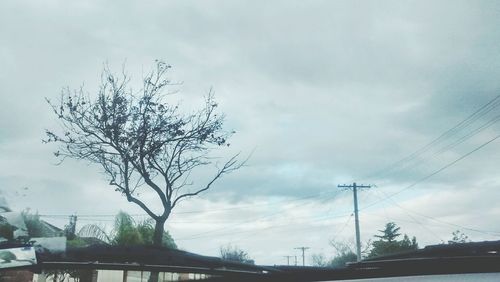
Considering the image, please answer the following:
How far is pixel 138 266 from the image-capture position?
2971 millimetres

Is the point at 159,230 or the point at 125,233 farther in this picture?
the point at 159,230

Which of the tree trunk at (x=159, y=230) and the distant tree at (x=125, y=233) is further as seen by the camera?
the tree trunk at (x=159, y=230)

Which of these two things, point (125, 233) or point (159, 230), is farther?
point (159, 230)

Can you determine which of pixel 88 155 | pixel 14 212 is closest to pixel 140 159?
pixel 88 155

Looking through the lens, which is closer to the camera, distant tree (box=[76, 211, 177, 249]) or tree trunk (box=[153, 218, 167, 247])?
distant tree (box=[76, 211, 177, 249])

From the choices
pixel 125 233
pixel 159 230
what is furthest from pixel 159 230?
pixel 125 233

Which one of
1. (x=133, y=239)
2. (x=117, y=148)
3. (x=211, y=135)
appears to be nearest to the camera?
(x=133, y=239)

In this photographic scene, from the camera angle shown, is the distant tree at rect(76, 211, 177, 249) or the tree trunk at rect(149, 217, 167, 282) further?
the tree trunk at rect(149, 217, 167, 282)

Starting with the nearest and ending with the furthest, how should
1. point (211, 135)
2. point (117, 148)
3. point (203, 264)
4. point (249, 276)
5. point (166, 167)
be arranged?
1. point (249, 276)
2. point (203, 264)
3. point (117, 148)
4. point (166, 167)
5. point (211, 135)

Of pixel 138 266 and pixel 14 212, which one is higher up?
pixel 14 212

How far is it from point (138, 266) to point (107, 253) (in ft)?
0.83

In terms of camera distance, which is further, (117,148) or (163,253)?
(117,148)

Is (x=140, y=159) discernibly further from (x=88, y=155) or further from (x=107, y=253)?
(x=107, y=253)

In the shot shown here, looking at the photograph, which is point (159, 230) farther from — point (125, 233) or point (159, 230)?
point (125, 233)
